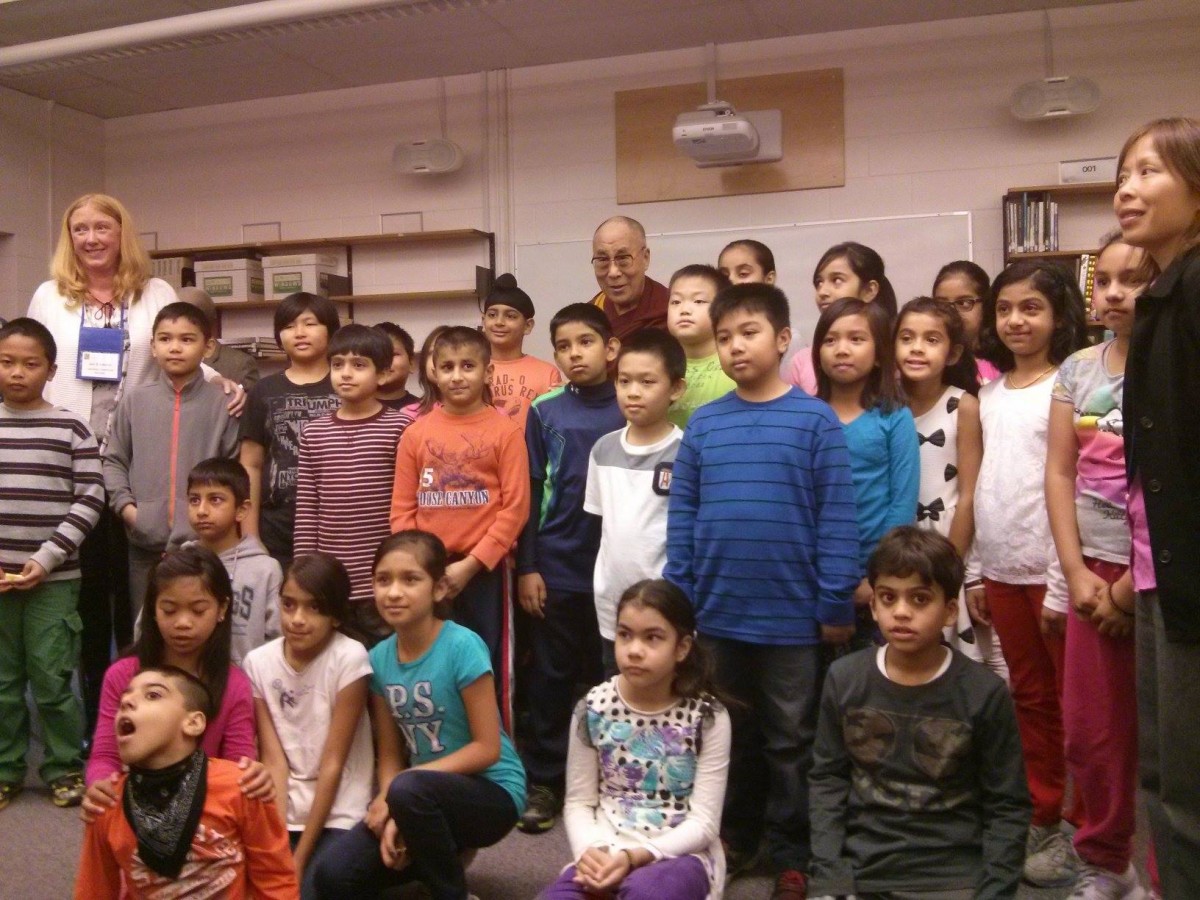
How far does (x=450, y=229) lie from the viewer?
584 cm

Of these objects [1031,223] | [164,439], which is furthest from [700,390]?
[1031,223]

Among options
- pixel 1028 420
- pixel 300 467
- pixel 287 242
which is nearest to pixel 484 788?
pixel 300 467

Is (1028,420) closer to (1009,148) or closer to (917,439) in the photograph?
(917,439)

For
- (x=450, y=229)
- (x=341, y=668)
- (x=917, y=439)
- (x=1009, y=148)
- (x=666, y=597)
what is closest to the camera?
(x=666, y=597)

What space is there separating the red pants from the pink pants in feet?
1.09

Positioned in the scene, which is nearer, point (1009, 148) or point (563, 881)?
point (563, 881)

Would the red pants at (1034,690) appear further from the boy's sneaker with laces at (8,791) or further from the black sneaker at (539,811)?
the boy's sneaker with laces at (8,791)

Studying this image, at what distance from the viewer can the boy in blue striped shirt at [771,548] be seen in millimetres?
2135

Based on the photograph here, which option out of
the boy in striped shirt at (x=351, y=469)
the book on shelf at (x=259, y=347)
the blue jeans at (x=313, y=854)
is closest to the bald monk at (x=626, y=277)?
the boy in striped shirt at (x=351, y=469)

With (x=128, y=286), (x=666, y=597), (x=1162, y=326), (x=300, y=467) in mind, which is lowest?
(x=666, y=597)

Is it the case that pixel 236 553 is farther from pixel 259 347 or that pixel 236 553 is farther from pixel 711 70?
pixel 711 70

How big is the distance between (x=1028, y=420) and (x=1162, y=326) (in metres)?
0.93

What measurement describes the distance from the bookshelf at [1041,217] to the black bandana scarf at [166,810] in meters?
4.53

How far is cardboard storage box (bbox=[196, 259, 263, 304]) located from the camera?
6043 mm
